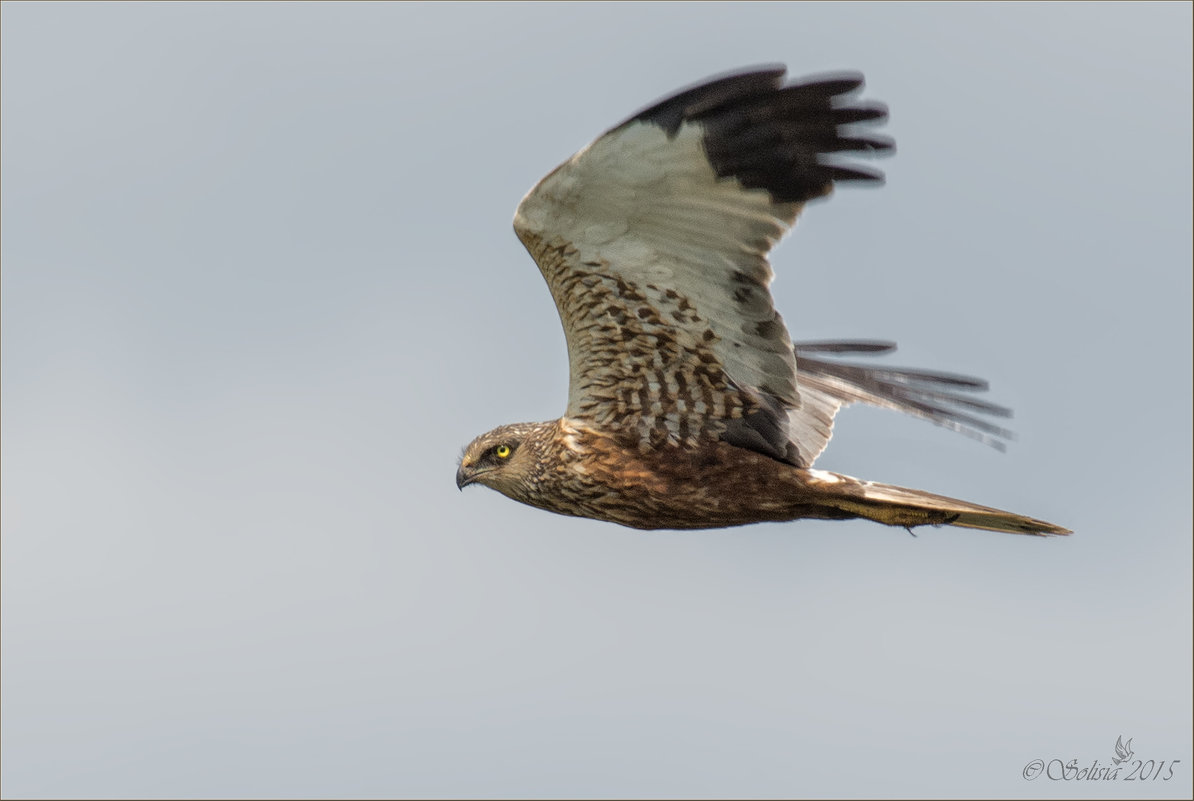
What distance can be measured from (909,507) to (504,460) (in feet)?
8.74

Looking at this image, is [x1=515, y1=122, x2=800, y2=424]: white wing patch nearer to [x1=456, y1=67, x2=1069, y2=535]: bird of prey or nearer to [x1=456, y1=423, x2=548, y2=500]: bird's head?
[x1=456, y1=67, x2=1069, y2=535]: bird of prey

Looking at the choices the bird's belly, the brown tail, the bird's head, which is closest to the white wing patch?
the bird's belly

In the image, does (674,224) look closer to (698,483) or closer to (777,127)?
(777,127)

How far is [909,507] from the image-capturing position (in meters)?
10.1

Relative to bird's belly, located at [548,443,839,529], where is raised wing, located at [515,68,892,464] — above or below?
above

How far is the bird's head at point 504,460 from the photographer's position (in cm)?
1072

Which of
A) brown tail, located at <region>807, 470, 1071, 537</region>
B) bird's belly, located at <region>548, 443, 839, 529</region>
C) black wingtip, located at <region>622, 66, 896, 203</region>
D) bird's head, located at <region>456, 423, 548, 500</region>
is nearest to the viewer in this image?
black wingtip, located at <region>622, 66, 896, 203</region>

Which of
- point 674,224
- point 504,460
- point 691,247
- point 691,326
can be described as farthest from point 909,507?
point 504,460

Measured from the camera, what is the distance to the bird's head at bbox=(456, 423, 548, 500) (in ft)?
35.2

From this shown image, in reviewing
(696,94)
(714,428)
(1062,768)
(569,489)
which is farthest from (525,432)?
(1062,768)

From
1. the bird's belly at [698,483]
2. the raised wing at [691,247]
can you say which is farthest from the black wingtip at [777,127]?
the bird's belly at [698,483]

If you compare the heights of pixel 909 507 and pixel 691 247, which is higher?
pixel 691 247

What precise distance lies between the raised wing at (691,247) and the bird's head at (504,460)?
1.46 feet

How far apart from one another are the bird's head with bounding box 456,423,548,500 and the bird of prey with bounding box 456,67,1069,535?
0.04ft
